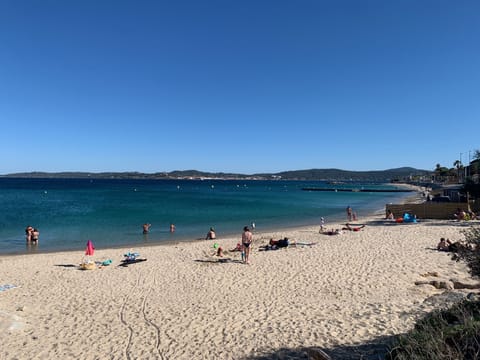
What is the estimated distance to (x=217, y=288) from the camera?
1023 cm

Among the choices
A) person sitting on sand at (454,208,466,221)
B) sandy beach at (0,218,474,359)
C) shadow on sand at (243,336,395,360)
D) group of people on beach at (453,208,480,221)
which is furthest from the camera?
person sitting on sand at (454,208,466,221)

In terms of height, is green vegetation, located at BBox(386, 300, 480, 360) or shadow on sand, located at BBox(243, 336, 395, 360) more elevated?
green vegetation, located at BBox(386, 300, 480, 360)

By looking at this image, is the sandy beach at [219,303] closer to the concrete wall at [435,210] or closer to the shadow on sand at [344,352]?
the shadow on sand at [344,352]

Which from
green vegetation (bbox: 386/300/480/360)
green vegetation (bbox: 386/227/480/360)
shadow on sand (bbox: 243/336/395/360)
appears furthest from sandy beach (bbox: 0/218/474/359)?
green vegetation (bbox: 386/300/480/360)

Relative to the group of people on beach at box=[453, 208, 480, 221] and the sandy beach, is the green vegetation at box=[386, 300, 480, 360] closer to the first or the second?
the sandy beach

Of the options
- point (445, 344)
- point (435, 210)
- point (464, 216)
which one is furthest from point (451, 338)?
point (435, 210)

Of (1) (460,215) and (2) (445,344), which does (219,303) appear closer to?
(2) (445,344)

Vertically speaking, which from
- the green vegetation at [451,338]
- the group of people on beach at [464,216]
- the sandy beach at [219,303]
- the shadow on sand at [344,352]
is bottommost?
the sandy beach at [219,303]

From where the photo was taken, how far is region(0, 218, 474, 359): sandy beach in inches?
252

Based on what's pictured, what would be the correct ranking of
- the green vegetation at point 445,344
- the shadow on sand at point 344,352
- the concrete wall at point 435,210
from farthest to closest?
the concrete wall at point 435,210, the shadow on sand at point 344,352, the green vegetation at point 445,344

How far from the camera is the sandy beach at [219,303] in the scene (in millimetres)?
6395

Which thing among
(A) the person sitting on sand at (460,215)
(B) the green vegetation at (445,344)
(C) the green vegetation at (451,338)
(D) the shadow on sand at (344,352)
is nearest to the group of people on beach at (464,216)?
(A) the person sitting on sand at (460,215)

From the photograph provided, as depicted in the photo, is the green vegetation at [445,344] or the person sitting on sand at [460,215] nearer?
the green vegetation at [445,344]

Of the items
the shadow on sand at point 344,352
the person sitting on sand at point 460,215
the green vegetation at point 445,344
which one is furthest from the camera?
the person sitting on sand at point 460,215
